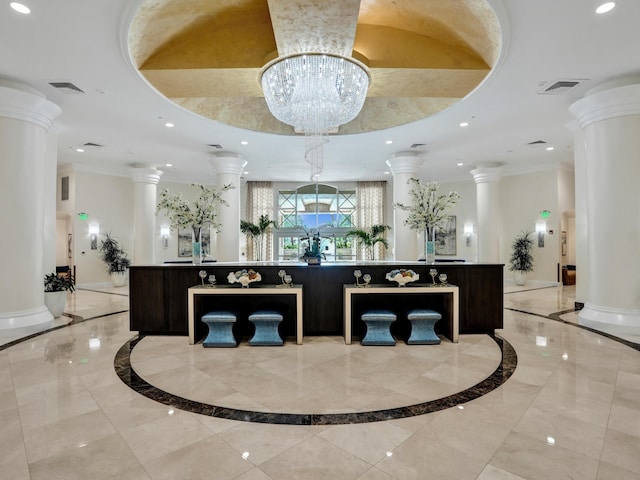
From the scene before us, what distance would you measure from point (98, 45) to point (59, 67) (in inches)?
41.2

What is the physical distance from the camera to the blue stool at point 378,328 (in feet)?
16.1

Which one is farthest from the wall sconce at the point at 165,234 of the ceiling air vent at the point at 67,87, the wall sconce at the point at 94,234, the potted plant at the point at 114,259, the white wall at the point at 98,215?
the ceiling air vent at the point at 67,87

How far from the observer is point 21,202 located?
551cm

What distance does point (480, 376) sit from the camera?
375 cm

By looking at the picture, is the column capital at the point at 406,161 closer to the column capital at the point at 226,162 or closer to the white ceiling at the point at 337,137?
the white ceiling at the point at 337,137

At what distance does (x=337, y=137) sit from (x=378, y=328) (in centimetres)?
520

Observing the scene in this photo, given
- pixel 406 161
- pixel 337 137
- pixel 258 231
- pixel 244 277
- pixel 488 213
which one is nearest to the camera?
pixel 244 277

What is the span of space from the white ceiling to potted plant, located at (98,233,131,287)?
2.50 m

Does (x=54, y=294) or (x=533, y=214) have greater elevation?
(x=533, y=214)

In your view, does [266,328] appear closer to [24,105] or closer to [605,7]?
[24,105]

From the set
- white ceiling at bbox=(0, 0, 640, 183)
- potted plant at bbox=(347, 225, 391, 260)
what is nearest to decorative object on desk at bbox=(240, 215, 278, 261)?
white ceiling at bbox=(0, 0, 640, 183)

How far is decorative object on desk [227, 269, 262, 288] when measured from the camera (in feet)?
16.8

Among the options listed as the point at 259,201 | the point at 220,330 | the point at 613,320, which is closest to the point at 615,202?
the point at 613,320

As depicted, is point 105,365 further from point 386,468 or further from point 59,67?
point 59,67
